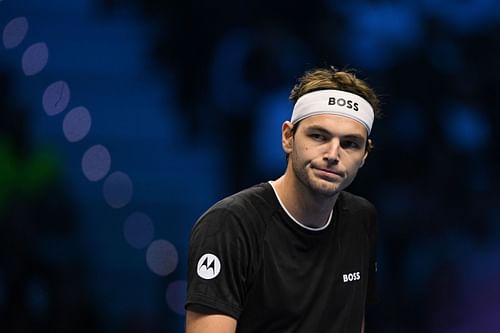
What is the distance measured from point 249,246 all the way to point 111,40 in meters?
2.44

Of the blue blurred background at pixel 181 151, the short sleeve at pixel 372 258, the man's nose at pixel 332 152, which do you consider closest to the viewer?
the man's nose at pixel 332 152

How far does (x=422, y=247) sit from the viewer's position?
4414 millimetres

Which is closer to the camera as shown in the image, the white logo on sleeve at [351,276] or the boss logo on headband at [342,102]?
the boss logo on headband at [342,102]

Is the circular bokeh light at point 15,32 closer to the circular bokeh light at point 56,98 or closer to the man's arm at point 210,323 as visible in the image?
the circular bokeh light at point 56,98

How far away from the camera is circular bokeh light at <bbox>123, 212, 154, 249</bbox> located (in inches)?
171

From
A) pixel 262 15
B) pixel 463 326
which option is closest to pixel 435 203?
pixel 463 326

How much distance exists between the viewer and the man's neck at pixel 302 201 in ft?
7.64

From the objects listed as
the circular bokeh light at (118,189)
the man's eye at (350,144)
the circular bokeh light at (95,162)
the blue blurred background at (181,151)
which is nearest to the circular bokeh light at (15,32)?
the blue blurred background at (181,151)

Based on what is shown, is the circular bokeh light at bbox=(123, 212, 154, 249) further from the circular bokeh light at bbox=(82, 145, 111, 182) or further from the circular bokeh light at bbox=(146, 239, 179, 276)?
the circular bokeh light at bbox=(82, 145, 111, 182)

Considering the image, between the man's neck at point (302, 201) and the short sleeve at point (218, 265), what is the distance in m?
0.19

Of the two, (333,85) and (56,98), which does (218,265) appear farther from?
(56,98)

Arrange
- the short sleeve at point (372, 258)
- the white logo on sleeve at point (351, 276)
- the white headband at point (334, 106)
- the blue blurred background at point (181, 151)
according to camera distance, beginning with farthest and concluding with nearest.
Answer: the blue blurred background at point (181, 151) < the short sleeve at point (372, 258) < the white logo on sleeve at point (351, 276) < the white headband at point (334, 106)

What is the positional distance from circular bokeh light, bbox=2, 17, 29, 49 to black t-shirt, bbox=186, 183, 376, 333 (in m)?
2.46

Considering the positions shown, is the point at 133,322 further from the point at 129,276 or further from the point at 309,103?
the point at 309,103
